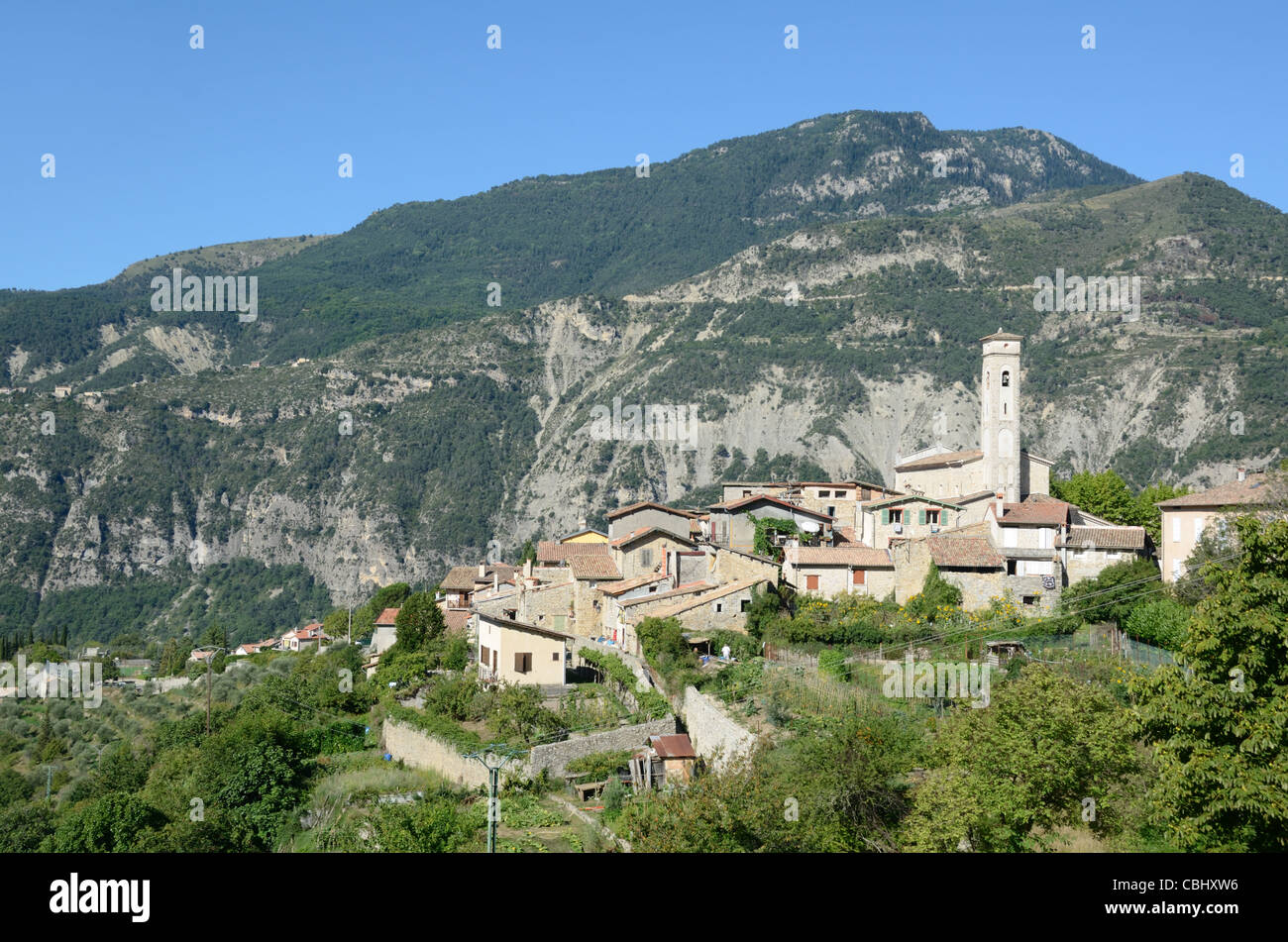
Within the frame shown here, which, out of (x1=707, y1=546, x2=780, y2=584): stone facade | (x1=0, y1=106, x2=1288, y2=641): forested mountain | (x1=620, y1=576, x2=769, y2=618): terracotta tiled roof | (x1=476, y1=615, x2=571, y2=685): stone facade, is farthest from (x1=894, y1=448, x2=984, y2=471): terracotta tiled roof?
(x1=0, y1=106, x2=1288, y2=641): forested mountain

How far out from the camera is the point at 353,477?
193 metres

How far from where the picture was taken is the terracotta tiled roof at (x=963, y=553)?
40.9m

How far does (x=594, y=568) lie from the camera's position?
4638 centimetres

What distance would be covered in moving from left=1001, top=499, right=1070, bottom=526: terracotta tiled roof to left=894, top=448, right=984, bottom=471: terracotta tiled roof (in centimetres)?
941

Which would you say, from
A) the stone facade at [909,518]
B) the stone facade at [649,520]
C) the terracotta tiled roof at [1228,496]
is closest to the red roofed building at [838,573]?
the stone facade at [909,518]

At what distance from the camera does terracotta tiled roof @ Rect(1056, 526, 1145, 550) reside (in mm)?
43219

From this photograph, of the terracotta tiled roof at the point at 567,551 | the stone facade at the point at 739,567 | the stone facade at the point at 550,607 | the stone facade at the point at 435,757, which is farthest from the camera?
the terracotta tiled roof at the point at 567,551

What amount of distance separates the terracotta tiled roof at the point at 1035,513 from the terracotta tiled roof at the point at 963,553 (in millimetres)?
1891

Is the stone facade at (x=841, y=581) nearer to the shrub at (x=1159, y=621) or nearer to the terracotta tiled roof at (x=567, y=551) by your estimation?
the shrub at (x=1159, y=621)

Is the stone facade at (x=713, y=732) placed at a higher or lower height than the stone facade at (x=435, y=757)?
higher

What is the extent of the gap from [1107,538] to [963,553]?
20.6 ft

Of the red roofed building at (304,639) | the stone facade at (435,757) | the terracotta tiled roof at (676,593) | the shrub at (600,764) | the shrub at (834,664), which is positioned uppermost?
the terracotta tiled roof at (676,593)

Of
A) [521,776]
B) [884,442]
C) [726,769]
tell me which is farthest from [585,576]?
[884,442]

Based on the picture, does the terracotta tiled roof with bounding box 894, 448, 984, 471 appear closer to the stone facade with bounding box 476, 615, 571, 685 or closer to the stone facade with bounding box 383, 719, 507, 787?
the stone facade with bounding box 476, 615, 571, 685
